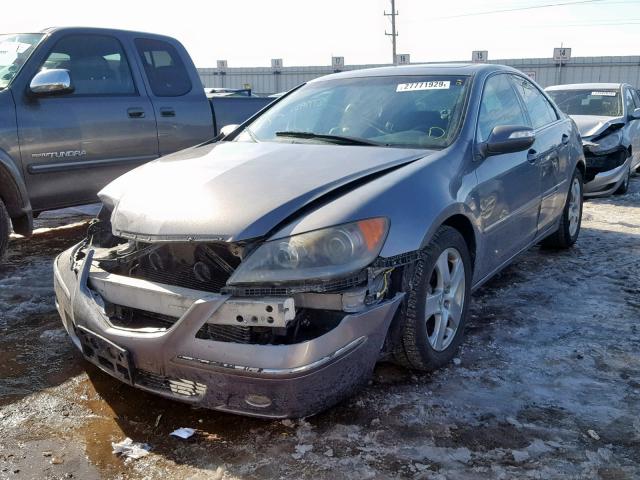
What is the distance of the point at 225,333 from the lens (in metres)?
2.43

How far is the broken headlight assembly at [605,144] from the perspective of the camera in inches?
313

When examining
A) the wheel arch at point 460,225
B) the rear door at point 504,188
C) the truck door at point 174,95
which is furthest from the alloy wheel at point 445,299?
the truck door at point 174,95

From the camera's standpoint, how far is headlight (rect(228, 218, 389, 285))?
7.90 ft

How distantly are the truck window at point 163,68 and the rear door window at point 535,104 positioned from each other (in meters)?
3.26

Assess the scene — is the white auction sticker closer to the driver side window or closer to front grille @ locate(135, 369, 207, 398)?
the driver side window

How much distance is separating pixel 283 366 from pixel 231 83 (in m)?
30.8

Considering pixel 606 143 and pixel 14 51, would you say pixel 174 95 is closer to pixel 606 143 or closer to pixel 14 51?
pixel 14 51

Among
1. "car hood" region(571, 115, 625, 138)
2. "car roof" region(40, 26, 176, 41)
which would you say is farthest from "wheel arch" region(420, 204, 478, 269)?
"car hood" region(571, 115, 625, 138)

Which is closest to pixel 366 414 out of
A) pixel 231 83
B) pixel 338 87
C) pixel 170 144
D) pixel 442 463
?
pixel 442 463

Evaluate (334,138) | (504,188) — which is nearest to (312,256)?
(334,138)

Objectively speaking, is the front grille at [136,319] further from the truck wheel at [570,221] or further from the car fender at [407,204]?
the truck wheel at [570,221]

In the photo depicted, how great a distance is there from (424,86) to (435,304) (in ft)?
4.85

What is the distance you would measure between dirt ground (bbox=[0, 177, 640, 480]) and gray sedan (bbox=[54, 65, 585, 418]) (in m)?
0.20

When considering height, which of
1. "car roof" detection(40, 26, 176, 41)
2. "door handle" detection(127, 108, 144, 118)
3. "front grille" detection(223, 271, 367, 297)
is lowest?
"front grille" detection(223, 271, 367, 297)
